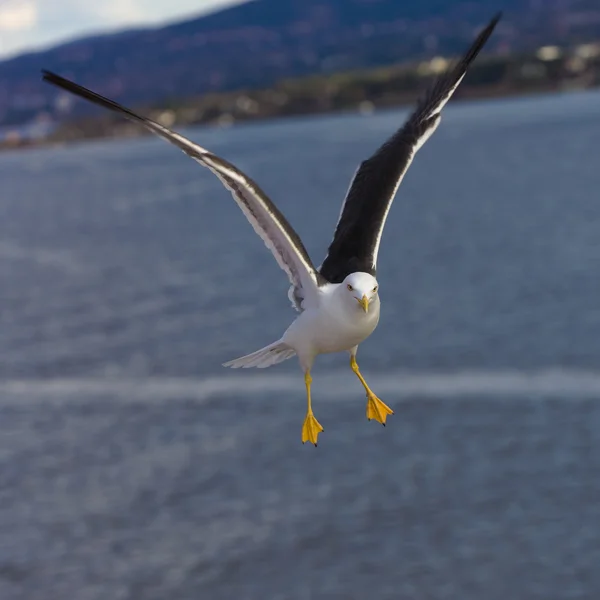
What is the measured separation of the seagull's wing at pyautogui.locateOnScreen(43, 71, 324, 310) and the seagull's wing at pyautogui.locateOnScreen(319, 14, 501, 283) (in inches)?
18.9

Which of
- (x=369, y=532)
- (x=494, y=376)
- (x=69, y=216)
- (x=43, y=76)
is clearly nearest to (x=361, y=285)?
(x=43, y=76)

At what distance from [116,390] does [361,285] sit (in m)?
70.1

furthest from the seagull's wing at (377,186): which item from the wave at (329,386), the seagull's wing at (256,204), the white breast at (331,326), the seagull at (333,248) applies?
the wave at (329,386)

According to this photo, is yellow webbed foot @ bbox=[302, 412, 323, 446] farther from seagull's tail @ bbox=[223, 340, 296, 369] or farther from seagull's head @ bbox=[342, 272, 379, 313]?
seagull's head @ bbox=[342, 272, 379, 313]

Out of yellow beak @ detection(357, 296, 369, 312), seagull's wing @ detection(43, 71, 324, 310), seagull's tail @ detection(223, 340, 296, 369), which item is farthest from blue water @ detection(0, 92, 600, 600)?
yellow beak @ detection(357, 296, 369, 312)

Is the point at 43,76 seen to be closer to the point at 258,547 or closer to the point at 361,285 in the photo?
the point at 361,285

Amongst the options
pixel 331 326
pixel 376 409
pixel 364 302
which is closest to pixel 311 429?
pixel 376 409

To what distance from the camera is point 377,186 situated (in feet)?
48.9

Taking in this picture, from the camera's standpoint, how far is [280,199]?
154250 mm

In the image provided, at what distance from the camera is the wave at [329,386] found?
6844 cm

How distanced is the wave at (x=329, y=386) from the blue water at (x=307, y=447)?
0.21m

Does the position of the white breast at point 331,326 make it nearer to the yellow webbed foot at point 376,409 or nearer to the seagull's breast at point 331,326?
the seagull's breast at point 331,326

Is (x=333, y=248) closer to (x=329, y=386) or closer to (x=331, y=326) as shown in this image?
(x=331, y=326)

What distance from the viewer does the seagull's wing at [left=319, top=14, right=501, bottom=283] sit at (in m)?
13.8
